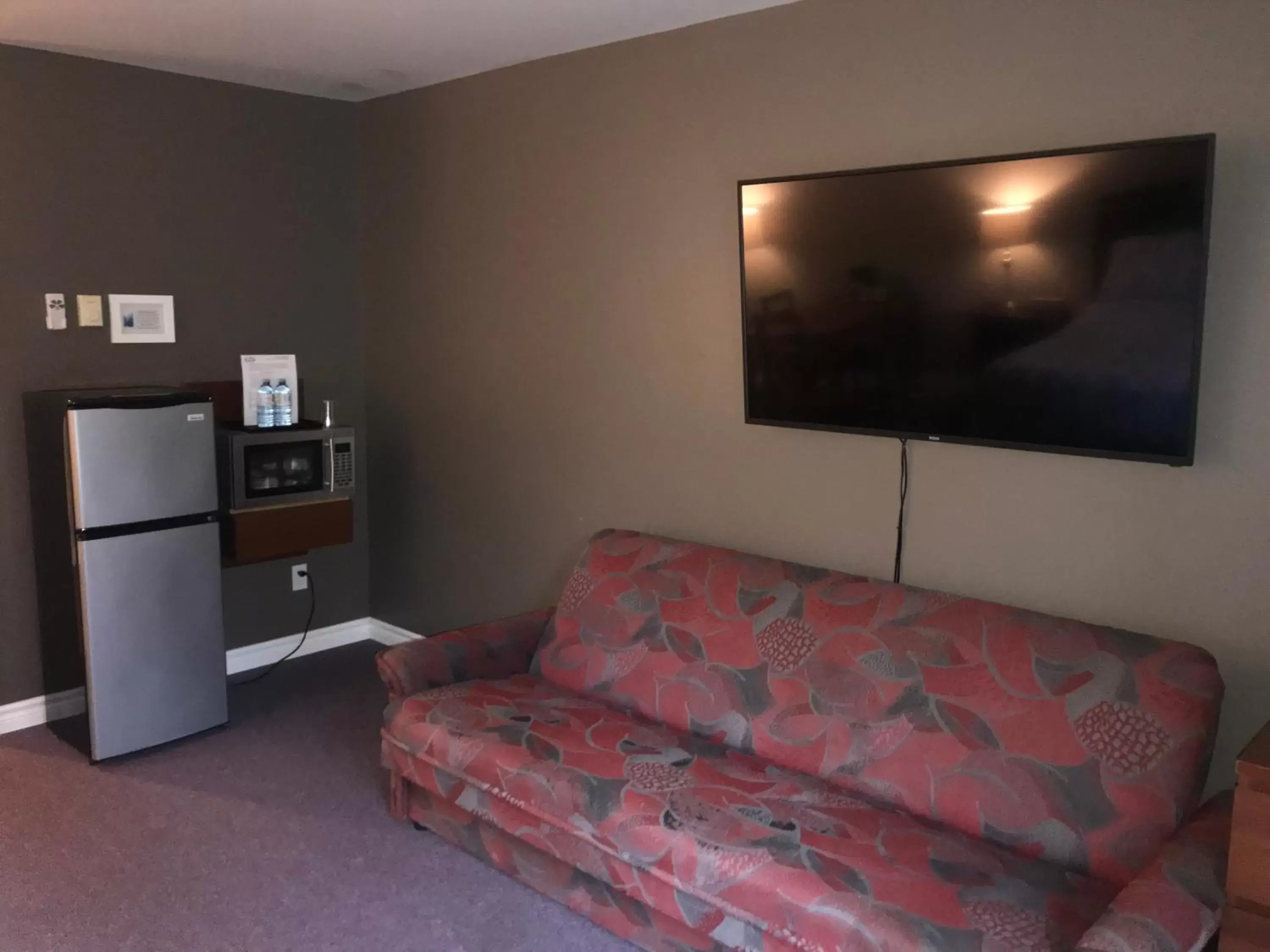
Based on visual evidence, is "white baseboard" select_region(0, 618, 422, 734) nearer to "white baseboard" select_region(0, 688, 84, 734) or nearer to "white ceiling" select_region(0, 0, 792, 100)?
"white baseboard" select_region(0, 688, 84, 734)

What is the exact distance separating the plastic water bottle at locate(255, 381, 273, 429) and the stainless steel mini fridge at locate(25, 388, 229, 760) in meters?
0.46

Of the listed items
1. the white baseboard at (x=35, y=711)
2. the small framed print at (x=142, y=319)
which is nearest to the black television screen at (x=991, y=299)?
the small framed print at (x=142, y=319)

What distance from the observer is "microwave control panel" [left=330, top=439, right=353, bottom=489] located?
403cm

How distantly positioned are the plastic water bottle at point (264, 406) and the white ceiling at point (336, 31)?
1.26 meters

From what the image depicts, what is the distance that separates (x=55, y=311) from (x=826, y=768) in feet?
10.4

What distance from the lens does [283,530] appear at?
154 inches

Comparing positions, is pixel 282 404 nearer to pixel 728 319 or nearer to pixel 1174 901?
pixel 728 319

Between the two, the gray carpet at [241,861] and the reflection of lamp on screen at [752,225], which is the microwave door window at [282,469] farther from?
the reflection of lamp on screen at [752,225]

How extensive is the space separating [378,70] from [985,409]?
8.89 feet

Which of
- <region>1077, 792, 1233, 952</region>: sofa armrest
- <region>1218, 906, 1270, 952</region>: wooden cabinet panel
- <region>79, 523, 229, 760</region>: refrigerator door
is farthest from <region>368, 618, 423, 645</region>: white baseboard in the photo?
<region>1218, 906, 1270, 952</region>: wooden cabinet panel

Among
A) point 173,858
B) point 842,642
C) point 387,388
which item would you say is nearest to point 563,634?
point 842,642

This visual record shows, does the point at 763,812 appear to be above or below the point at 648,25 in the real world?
below

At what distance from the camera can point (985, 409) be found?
8.42 ft

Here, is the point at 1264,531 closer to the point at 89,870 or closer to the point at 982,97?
the point at 982,97
